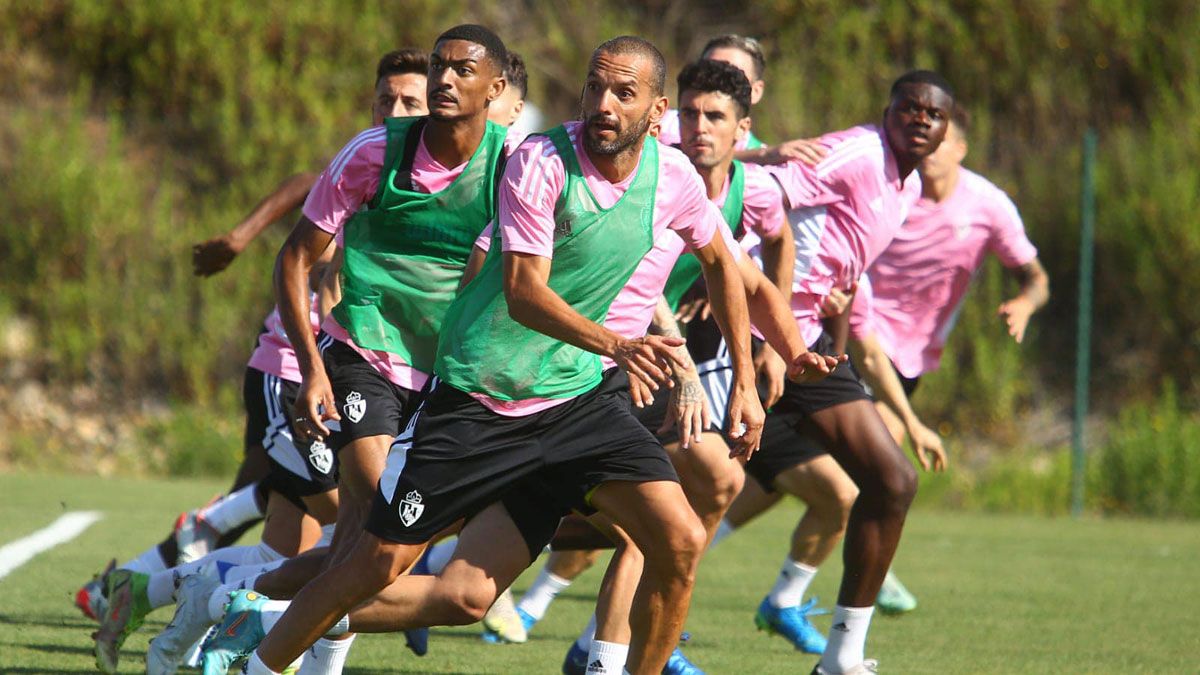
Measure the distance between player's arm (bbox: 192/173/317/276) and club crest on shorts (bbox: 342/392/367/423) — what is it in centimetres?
114

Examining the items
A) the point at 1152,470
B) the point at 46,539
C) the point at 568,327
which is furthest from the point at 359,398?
the point at 1152,470

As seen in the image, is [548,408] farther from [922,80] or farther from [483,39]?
[922,80]

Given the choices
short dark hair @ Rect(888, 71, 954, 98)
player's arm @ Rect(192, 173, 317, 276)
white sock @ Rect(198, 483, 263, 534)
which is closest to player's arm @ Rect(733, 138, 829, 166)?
short dark hair @ Rect(888, 71, 954, 98)

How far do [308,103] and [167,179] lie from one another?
162cm

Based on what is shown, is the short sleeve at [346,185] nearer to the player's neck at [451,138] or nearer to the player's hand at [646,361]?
the player's neck at [451,138]

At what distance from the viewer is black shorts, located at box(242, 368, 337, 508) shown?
19.3 feet

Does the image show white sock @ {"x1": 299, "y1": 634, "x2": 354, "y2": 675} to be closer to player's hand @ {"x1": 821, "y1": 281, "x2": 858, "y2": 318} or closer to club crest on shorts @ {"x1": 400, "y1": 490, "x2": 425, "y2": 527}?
club crest on shorts @ {"x1": 400, "y1": 490, "x2": 425, "y2": 527}

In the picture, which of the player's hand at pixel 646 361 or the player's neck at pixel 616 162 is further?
the player's neck at pixel 616 162

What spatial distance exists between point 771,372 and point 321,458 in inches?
64.2

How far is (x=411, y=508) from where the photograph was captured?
4398 mm

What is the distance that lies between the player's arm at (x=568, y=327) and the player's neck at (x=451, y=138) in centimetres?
107

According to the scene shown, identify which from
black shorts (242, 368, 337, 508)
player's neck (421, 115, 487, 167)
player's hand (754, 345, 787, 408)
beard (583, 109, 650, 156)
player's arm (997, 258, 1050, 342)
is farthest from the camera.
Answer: player's arm (997, 258, 1050, 342)

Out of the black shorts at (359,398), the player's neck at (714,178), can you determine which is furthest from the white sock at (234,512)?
the player's neck at (714,178)

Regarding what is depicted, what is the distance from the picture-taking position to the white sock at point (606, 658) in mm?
4969
